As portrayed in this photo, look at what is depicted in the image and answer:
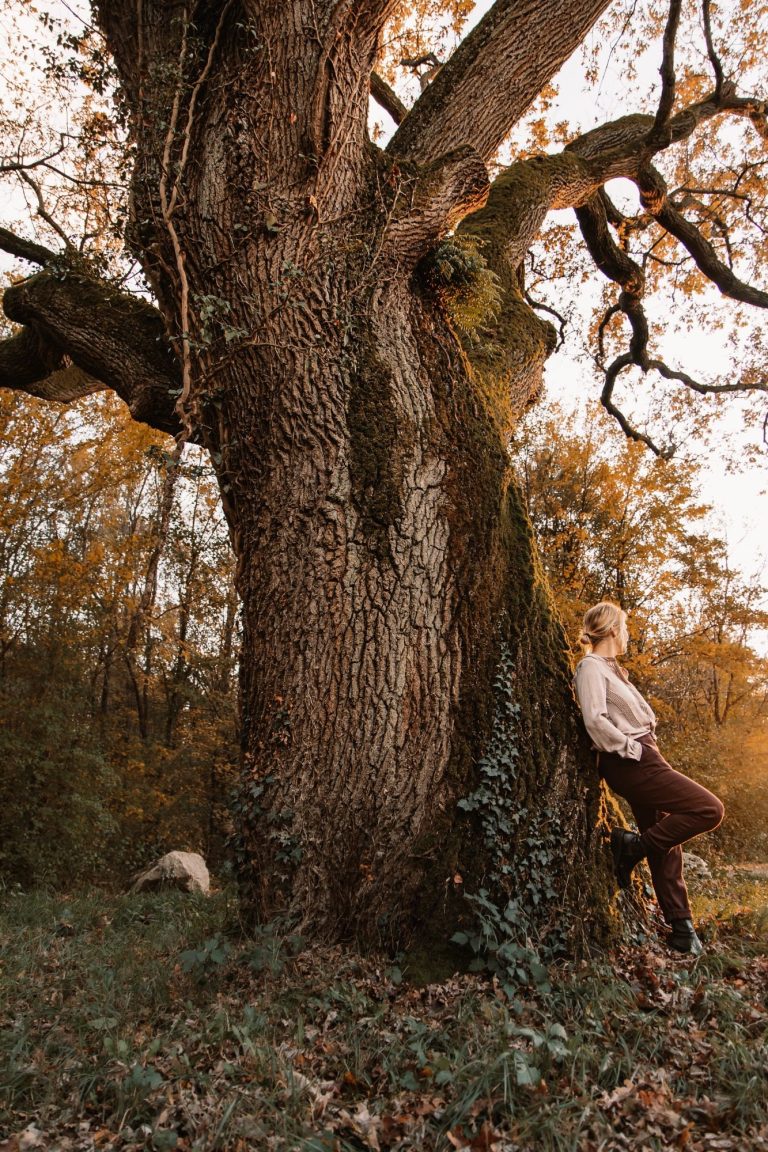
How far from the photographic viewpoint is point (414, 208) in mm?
4785

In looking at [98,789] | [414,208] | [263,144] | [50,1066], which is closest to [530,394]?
[414,208]

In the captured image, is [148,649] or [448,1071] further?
[148,649]

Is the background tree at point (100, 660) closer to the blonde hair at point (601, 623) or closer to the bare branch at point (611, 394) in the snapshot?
the blonde hair at point (601, 623)

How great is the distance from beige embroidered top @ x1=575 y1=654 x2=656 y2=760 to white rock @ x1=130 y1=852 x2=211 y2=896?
242 inches

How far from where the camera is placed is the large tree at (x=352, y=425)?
3803 millimetres

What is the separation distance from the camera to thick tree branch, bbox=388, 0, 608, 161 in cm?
559

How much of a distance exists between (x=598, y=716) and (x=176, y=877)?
6.78 metres

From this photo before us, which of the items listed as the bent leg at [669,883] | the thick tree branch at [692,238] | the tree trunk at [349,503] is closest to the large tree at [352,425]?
the tree trunk at [349,503]

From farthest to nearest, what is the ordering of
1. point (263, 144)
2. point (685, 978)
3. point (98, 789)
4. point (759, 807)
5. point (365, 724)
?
point (759, 807) < point (98, 789) < point (263, 144) < point (365, 724) < point (685, 978)

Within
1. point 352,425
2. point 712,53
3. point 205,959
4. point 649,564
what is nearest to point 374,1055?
point 205,959

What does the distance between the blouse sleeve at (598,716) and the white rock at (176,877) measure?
20.1 feet

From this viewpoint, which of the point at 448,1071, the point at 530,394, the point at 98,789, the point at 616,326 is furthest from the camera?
the point at 98,789

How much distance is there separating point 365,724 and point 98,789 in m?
9.89

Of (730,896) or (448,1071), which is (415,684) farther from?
(730,896)
